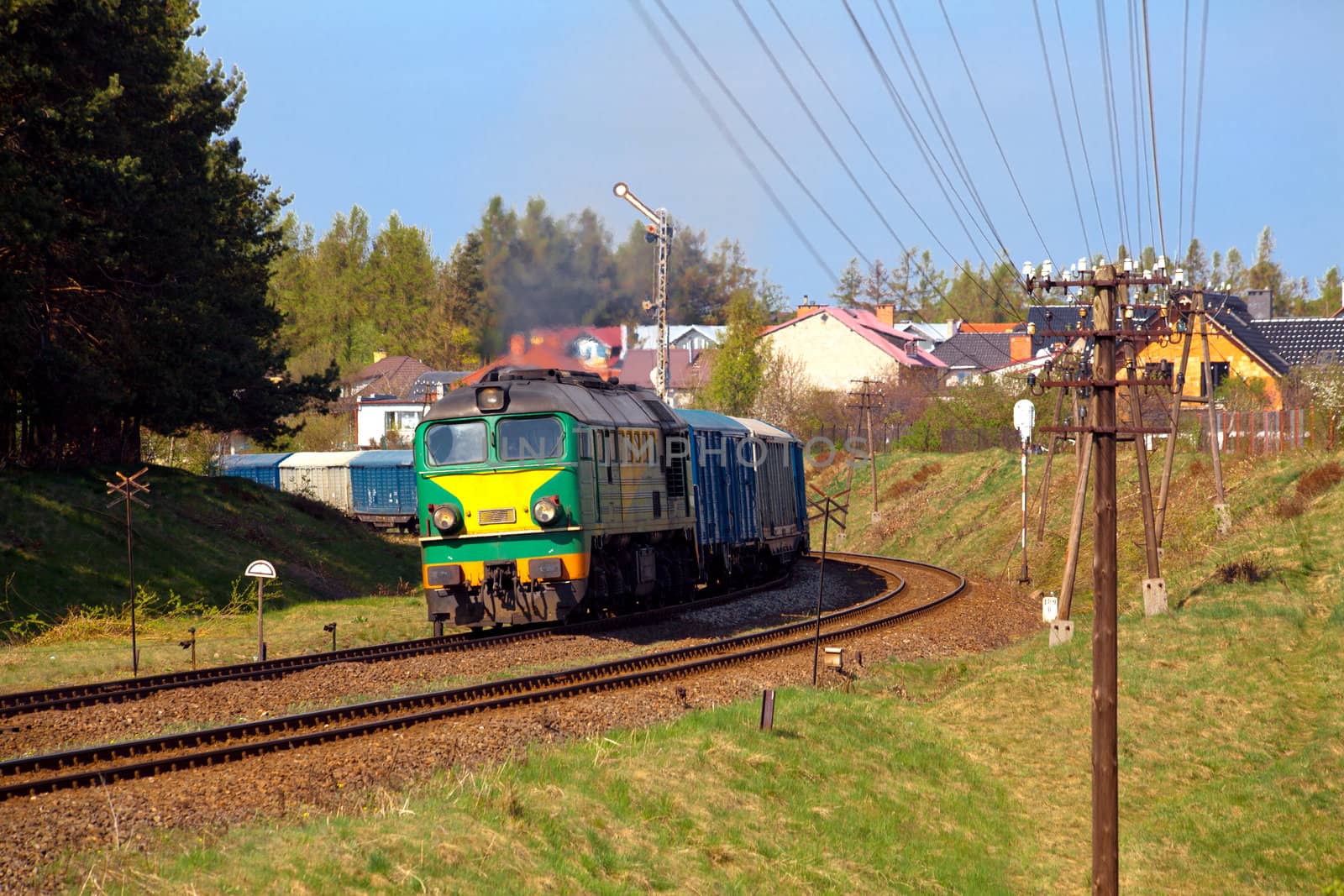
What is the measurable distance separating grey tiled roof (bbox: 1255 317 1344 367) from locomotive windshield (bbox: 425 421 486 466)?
169ft

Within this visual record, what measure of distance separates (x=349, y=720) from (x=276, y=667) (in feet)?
14.4

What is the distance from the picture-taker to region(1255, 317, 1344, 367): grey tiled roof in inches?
2470

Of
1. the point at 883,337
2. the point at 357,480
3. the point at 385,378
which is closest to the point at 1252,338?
the point at 883,337

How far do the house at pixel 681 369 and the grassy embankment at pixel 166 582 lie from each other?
29.6m

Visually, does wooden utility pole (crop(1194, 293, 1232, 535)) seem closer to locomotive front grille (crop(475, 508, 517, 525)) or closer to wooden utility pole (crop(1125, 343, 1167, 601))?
wooden utility pole (crop(1125, 343, 1167, 601))

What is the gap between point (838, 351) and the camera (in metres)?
88.7

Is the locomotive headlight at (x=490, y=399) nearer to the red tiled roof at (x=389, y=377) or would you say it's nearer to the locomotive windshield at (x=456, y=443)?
the locomotive windshield at (x=456, y=443)

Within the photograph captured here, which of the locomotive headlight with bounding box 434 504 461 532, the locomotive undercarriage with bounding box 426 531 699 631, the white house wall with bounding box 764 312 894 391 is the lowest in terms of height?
the locomotive undercarriage with bounding box 426 531 699 631

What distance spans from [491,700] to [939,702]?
7821mm

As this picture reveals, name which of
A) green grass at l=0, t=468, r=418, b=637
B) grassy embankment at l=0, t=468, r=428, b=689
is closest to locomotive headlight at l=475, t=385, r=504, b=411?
grassy embankment at l=0, t=468, r=428, b=689

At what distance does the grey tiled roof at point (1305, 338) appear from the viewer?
62750 millimetres

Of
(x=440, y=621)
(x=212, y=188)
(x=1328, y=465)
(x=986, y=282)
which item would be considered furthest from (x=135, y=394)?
(x=986, y=282)

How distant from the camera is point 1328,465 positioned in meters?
36.8

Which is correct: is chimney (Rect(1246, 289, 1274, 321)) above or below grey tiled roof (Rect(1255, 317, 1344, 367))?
above
